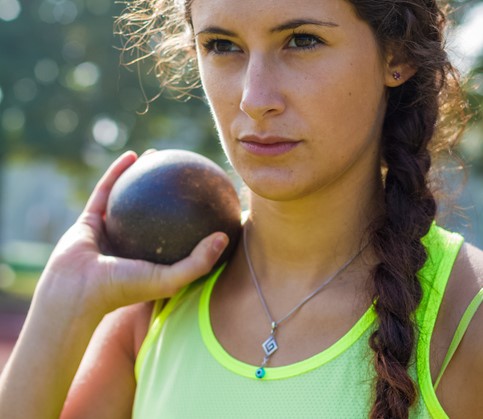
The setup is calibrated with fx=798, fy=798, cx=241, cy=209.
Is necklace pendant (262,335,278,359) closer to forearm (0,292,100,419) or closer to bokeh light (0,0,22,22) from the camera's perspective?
forearm (0,292,100,419)

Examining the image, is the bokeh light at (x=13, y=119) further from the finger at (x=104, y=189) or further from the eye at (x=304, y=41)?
the eye at (x=304, y=41)

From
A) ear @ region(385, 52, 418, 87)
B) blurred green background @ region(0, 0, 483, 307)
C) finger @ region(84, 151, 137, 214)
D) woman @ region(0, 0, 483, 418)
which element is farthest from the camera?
blurred green background @ region(0, 0, 483, 307)

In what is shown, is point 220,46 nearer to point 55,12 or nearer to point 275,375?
point 275,375

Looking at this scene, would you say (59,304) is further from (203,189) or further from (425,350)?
(425,350)

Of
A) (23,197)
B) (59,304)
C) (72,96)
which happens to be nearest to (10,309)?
(72,96)

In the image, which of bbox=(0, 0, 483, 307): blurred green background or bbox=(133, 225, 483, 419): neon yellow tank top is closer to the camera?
bbox=(133, 225, 483, 419): neon yellow tank top

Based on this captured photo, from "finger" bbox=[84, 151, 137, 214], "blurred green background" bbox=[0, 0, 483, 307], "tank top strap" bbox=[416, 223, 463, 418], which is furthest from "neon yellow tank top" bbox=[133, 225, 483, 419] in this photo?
"blurred green background" bbox=[0, 0, 483, 307]

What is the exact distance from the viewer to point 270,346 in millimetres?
2650

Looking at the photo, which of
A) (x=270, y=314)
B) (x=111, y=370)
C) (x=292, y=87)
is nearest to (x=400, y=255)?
(x=270, y=314)

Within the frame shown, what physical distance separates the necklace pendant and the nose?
2.45 feet

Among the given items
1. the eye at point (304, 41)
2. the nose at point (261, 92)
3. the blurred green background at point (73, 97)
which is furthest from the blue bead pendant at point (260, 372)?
the blurred green background at point (73, 97)

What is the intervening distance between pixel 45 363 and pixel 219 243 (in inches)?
29.9

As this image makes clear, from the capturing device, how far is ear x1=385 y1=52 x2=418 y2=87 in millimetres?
2711

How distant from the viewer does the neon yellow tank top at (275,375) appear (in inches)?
93.7
